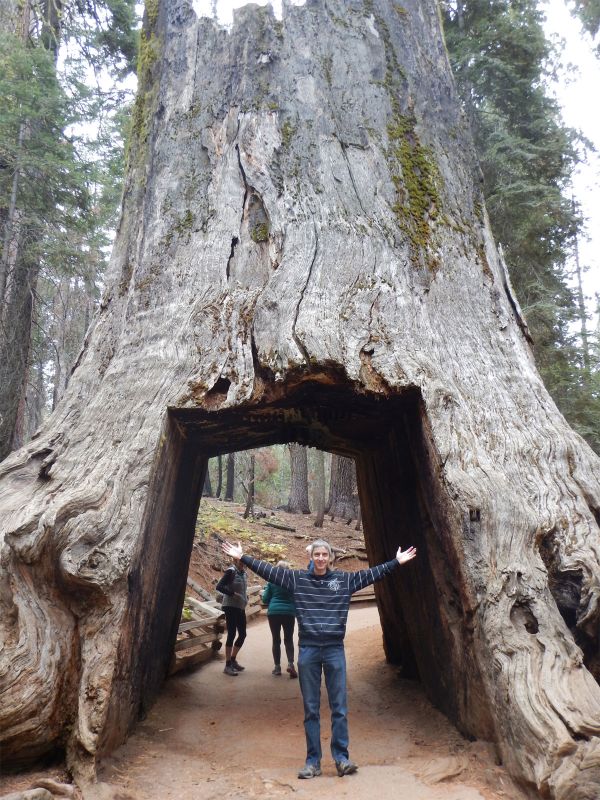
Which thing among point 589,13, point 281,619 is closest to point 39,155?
point 281,619

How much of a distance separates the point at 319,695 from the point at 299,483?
2018cm

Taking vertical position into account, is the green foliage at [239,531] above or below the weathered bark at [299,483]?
below

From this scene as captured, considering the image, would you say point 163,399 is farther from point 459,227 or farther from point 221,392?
point 459,227

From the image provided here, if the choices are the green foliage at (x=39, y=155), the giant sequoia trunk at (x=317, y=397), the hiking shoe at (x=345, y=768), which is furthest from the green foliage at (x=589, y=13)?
→ the hiking shoe at (x=345, y=768)

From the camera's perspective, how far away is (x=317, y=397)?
6.50 m

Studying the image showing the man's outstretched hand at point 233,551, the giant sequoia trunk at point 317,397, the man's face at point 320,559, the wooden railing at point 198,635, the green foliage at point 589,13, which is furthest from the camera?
the green foliage at point 589,13

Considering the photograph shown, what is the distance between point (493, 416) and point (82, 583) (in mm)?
3641

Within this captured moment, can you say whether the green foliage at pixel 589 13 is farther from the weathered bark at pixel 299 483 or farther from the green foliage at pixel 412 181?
the weathered bark at pixel 299 483

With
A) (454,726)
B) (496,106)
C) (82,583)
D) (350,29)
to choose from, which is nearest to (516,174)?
(496,106)

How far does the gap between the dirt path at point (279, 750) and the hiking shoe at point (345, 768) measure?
5cm

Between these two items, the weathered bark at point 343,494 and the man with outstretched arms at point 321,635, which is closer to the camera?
the man with outstretched arms at point 321,635

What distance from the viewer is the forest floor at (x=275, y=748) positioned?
14.5 feet

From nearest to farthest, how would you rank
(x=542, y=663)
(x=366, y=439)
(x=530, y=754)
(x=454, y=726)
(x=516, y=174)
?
(x=530, y=754)
(x=542, y=663)
(x=454, y=726)
(x=366, y=439)
(x=516, y=174)

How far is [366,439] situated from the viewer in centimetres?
816
